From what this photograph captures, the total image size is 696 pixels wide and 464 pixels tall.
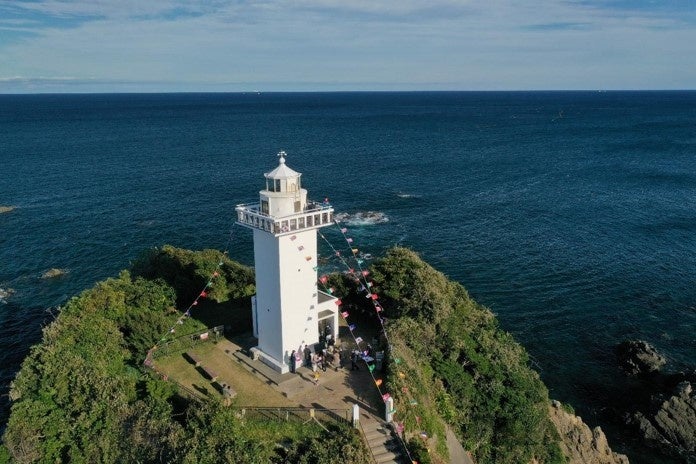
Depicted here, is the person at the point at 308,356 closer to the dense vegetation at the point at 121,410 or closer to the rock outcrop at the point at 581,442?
the dense vegetation at the point at 121,410

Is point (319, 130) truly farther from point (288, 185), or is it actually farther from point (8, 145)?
point (288, 185)

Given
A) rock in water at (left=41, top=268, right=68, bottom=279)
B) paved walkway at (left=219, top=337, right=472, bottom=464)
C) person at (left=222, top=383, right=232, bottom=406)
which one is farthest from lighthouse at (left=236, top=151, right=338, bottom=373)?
rock in water at (left=41, top=268, right=68, bottom=279)

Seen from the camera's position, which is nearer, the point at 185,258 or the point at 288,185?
the point at 288,185

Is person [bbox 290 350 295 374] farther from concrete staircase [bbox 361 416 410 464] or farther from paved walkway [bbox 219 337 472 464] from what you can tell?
concrete staircase [bbox 361 416 410 464]

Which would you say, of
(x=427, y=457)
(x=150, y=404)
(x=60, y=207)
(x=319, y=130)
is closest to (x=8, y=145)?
(x=60, y=207)

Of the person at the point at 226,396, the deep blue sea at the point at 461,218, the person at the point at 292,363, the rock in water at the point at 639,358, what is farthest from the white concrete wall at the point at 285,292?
the rock in water at the point at 639,358

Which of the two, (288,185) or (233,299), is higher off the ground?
(288,185)
